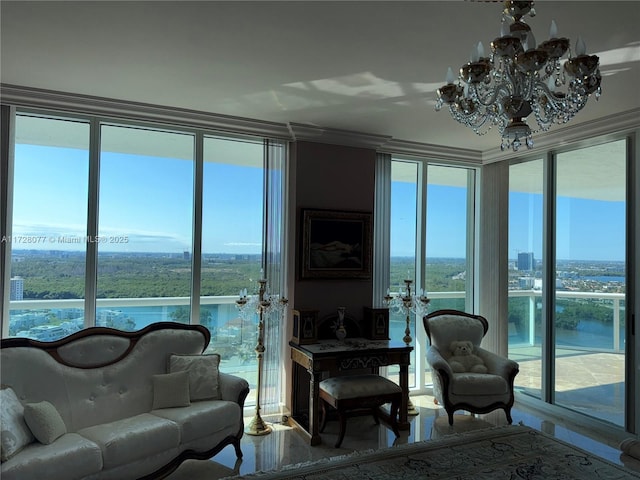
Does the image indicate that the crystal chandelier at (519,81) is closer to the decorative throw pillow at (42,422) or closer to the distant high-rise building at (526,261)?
the distant high-rise building at (526,261)

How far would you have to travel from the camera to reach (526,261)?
522 cm

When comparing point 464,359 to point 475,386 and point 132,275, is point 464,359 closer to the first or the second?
point 475,386

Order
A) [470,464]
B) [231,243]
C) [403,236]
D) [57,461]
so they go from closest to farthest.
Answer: [57,461] → [470,464] → [231,243] → [403,236]

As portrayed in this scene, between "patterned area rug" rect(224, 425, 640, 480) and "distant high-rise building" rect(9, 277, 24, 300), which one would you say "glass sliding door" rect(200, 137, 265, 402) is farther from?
"patterned area rug" rect(224, 425, 640, 480)

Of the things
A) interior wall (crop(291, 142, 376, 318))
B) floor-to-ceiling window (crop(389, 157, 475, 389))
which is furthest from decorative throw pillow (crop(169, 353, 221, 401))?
floor-to-ceiling window (crop(389, 157, 475, 389))

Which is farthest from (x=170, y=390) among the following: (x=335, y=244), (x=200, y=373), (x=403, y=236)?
(x=403, y=236)

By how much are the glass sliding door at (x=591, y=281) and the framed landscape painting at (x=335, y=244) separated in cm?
207

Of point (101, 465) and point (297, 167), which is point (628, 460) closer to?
point (101, 465)

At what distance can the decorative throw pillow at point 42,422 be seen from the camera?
2801mm

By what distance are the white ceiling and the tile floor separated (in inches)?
109

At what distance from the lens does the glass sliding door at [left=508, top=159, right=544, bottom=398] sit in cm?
504

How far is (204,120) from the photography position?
13.9 feet

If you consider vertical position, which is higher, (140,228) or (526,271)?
(140,228)

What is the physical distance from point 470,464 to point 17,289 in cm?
372
